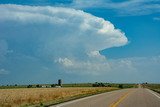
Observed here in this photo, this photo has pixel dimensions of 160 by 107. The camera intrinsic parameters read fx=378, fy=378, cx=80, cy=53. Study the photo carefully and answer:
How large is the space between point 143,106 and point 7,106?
1030cm

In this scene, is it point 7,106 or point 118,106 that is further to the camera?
point 7,106

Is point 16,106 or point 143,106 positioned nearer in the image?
point 143,106

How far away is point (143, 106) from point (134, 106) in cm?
61

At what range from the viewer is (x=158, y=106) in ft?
83.0

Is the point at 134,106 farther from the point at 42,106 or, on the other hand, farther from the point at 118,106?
the point at 42,106

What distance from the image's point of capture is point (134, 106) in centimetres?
2538

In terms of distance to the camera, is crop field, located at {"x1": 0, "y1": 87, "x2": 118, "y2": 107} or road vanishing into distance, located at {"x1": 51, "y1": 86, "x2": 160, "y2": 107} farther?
crop field, located at {"x1": 0, "y1": 87, "x2": 118, "y2": 107}

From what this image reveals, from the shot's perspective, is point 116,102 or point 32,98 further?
point 32,98

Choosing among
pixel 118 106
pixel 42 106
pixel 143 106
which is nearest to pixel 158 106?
pixel 143 106

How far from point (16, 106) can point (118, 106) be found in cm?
792

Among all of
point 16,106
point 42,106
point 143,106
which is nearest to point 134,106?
point 143,106

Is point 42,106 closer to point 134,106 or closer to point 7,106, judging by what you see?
point 7,106

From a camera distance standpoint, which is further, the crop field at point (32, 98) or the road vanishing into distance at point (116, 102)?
the crop field at point (32, 98)

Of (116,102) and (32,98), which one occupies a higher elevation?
(32,98)
